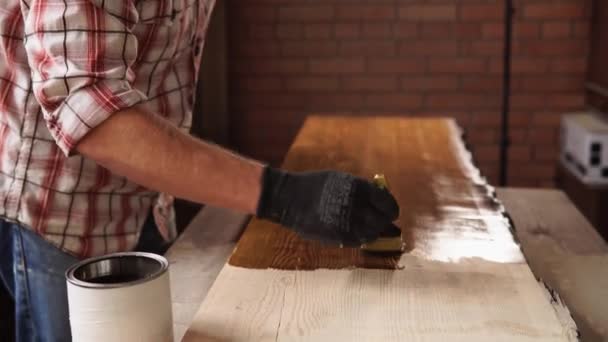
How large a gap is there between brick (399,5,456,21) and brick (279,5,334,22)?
0.41 metres

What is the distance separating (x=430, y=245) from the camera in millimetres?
1328

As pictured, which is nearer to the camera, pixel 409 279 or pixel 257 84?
pixel 409 279

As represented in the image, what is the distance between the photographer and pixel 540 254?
182 cm

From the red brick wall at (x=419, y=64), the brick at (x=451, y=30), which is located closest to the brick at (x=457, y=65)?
the red brick wall at (x=419, y=64)

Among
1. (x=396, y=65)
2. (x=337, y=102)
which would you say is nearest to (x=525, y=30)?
(x=396, y=65)

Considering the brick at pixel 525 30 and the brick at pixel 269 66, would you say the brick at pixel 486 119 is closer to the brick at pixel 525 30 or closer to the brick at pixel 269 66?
the brick at pixel 525 30

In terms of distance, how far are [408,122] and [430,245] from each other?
1466mm

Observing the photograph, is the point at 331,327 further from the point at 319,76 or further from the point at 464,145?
the point at 319,76

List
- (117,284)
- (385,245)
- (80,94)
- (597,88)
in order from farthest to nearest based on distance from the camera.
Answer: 1. (597,88)
2. (385,245)
3. (80,94)
4. (117,284)

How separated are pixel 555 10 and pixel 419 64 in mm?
786

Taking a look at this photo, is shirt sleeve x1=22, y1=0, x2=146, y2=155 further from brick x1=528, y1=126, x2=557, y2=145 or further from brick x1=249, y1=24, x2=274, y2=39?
brick x1=528, y1=126, x2=557, y2=145

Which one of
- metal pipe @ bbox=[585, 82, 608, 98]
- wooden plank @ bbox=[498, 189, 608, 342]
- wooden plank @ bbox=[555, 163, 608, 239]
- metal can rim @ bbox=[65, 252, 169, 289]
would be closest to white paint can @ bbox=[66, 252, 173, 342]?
metal can rim @ bbox=[65, 252, 169, 289]

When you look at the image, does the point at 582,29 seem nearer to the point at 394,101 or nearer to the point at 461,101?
the point at 461,101

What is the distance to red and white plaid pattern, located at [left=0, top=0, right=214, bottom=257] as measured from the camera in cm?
100
